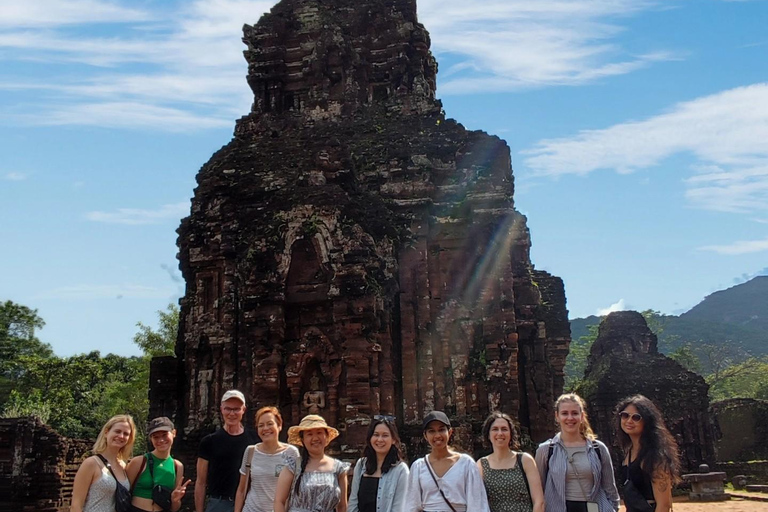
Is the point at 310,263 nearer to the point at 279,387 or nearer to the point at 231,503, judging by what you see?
the point at 279,387

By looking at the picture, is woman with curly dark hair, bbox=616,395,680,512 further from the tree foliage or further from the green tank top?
the tree foliage

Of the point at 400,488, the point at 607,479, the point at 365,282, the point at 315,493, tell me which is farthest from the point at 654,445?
the point at 365,282

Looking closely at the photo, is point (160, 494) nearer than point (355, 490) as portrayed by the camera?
No

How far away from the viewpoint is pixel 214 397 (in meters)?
17.0

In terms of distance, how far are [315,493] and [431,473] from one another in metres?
0.96

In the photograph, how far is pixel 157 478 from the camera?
6.29 m

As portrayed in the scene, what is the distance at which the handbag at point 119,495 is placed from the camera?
19.7 ft

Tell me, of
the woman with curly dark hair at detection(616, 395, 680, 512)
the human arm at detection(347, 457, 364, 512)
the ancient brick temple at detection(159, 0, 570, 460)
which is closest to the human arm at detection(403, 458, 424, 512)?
the human arm at detection(347, 457, 364, 512)

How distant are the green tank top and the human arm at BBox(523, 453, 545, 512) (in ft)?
9.83

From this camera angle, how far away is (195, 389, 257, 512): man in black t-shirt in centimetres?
687

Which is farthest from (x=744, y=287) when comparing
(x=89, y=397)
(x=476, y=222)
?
(x=476, y=222)

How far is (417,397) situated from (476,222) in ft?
13.5

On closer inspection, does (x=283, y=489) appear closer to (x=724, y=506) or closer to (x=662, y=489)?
(x=662, y=489)

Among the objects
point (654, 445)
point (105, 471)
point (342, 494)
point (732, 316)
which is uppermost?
point (732, 316)
